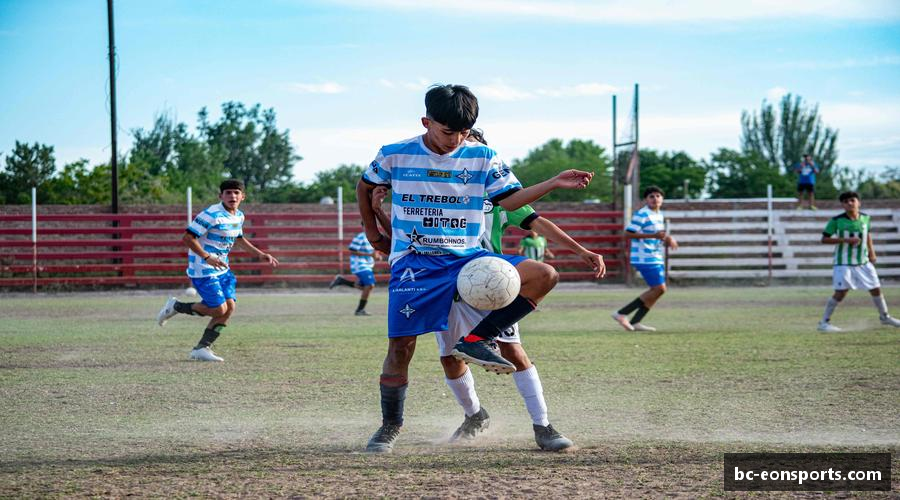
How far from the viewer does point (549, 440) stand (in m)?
5.49

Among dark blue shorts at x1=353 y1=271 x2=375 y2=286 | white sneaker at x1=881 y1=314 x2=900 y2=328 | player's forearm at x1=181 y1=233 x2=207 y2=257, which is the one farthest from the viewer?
dark blue shorts at x1=353 y1=271 x2=375 y2=286

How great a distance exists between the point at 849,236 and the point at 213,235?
9.28 meters

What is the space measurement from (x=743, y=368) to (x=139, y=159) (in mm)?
40662

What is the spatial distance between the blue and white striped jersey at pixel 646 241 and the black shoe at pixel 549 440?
9.36 meters

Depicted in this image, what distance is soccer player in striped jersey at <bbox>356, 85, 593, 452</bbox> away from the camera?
5.30m

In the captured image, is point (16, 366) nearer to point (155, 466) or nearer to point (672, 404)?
point (155, 466)

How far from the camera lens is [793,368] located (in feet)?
30.7

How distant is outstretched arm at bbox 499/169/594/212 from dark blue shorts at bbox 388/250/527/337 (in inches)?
11.8

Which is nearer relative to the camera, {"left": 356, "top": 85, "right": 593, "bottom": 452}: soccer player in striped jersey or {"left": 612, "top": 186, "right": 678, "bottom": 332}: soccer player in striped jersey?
{"left": 356, "top": 85, "right": 593, "bottom": 452}: soccer player in striped jersey

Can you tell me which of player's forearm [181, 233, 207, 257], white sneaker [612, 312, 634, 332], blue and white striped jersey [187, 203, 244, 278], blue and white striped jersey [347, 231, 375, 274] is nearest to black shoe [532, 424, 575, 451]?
player's forearm [181, 233, 207, 257]

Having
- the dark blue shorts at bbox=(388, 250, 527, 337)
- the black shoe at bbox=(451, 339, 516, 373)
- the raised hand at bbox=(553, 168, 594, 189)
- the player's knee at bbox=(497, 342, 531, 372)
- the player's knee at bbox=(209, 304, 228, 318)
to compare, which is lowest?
the player's knee at bbox=(209, 304, 228, 318)

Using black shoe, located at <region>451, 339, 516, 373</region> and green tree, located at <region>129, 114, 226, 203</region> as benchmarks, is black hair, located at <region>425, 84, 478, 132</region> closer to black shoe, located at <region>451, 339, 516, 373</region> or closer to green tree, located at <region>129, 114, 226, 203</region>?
black shoe, located at <region>451, 339, 516, 373</region>

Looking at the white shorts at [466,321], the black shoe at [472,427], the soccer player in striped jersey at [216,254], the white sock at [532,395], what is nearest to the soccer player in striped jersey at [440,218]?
the white shorts at [466,321]

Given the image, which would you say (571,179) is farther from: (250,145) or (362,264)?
(250,145)
